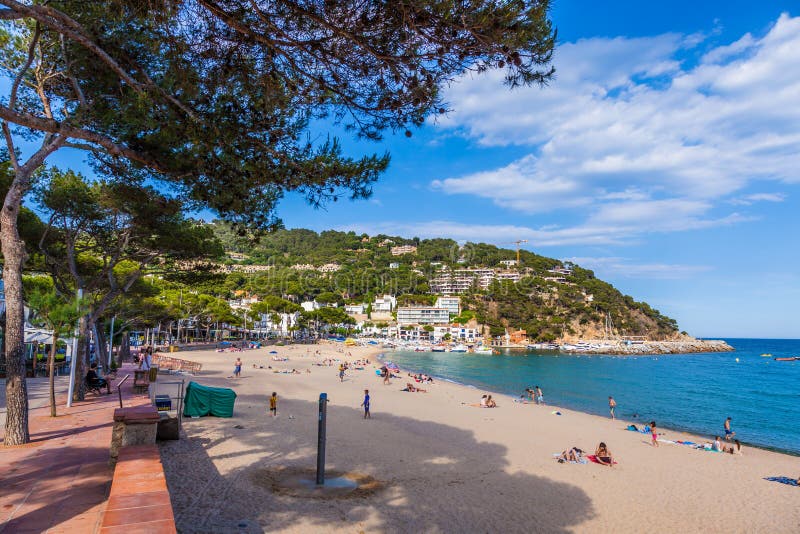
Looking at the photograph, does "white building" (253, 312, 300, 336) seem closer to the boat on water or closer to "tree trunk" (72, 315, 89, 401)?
the boat on water

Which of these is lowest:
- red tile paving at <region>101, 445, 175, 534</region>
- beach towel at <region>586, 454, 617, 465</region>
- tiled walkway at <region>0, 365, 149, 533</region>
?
beach towel at <region>586, 454, 617, 465</region>

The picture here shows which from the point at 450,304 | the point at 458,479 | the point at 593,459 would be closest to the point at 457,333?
the point at 450,304

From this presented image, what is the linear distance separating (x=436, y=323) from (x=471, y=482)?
11724 cm

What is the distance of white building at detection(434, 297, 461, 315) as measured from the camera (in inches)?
5110

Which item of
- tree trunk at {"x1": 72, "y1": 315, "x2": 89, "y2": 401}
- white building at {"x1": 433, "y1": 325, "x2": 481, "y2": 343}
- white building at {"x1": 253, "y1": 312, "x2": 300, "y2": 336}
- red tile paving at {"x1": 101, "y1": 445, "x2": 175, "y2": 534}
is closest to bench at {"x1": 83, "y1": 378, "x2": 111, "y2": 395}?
tree trunk at {"x1": 72, "y1": 315, "x2": 89, "y2": 401}

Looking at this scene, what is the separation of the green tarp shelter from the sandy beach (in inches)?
24.7

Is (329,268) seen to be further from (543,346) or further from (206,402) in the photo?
(206,402)

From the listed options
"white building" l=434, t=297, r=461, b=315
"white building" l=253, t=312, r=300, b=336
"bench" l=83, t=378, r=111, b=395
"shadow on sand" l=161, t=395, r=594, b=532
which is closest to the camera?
"shadow on sand" l=161, t=395, r=594, b=532

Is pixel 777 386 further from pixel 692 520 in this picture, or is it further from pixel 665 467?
pixel 692 520

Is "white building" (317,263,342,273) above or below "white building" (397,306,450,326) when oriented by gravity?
above

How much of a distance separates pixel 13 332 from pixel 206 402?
22.0 feet

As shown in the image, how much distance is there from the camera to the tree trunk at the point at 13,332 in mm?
7180

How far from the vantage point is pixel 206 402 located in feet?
44.1

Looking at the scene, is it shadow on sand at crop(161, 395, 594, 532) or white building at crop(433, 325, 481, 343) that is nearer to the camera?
shadow on sand at crop(161, 395, 594, 532)
